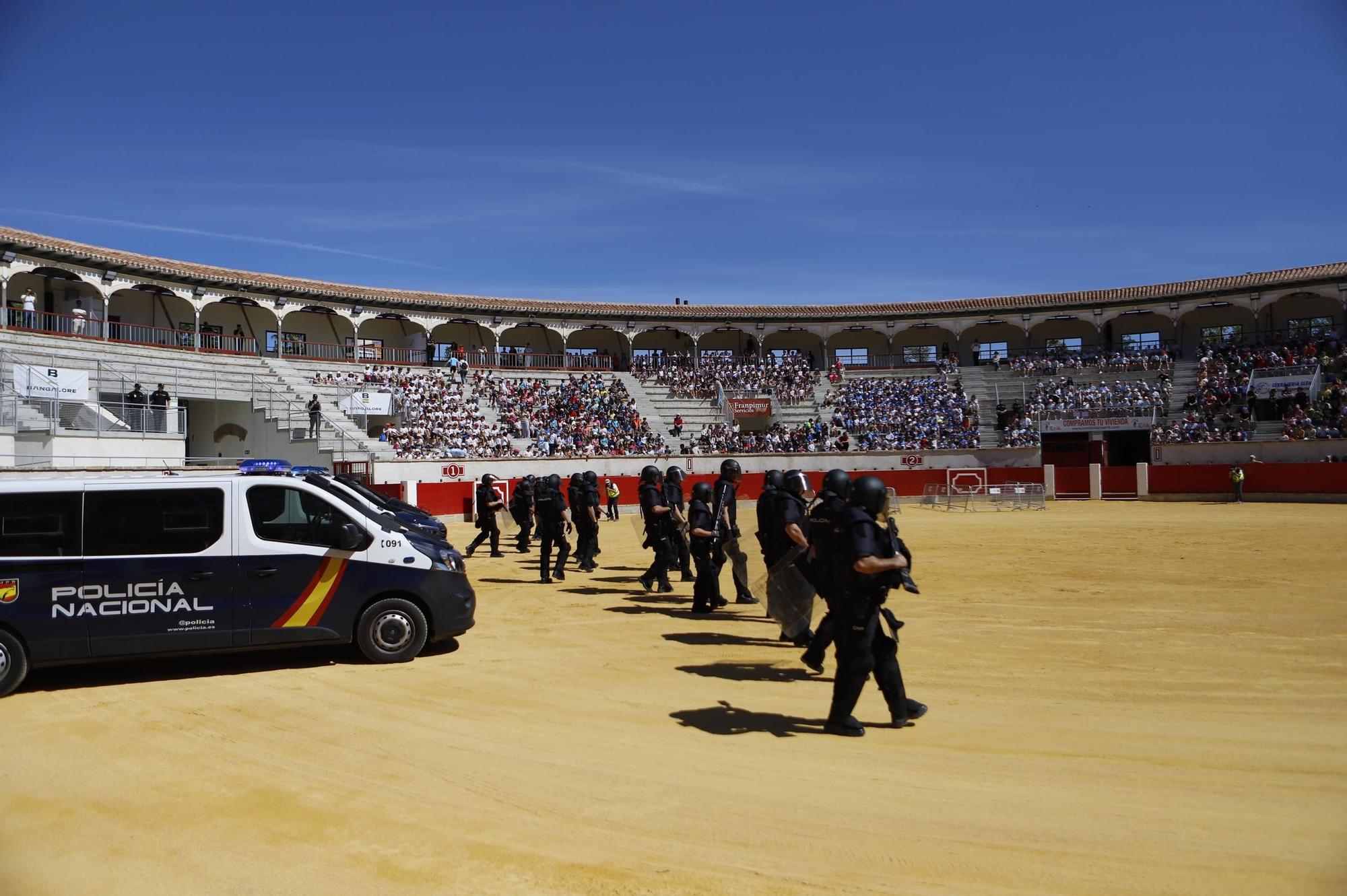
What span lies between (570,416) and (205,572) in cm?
3165

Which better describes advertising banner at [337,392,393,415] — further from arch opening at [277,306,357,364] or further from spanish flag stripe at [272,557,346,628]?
spanish flag stripe at [272,557,346,628]

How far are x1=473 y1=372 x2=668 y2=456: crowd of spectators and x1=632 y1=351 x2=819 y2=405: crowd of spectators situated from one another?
3118mm

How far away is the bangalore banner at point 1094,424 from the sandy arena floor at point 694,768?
1236 inches

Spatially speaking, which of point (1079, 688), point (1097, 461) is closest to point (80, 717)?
point (1079, 688)

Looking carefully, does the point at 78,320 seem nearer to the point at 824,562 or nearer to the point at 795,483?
the point at 795,483

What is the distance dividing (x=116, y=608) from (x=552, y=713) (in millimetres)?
4094

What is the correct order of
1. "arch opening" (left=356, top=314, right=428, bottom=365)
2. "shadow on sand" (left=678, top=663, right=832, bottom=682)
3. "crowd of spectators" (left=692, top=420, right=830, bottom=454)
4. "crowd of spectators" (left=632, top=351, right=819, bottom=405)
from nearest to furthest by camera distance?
"shadow on sand" (left=678, top=663, right=832, bottom=682) < "crowd of spectators" (left=692, top=420, right=830, bottom=454) < "arch opening" (left=356, top=314, right=428, bottom=365) < "crowd of spectators" (left=632, top=351, right=819, bottom=405)

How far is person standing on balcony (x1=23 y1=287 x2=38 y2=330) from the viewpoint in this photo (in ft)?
92.6

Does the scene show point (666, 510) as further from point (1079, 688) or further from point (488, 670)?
point (1079, 688)

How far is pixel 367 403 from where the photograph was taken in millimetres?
33375

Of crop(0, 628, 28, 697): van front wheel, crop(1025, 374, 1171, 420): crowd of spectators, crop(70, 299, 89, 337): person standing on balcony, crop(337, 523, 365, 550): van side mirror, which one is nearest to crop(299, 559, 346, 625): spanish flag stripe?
crop(337, 523, 365, 550): van side mirror

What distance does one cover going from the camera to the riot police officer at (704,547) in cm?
1059

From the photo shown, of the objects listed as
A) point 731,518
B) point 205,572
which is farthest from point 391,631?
point 731,518

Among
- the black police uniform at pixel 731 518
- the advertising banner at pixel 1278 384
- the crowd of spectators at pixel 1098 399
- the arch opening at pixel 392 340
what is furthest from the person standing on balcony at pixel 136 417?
the advertising banner at pixel 1278 384
